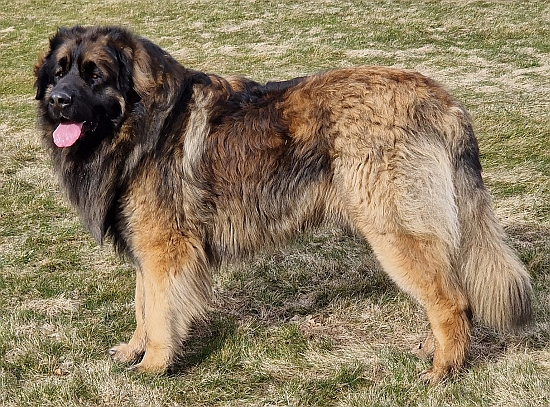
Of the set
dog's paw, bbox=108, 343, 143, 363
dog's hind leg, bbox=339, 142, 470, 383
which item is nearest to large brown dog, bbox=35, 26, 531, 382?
dog's hind leg, bbox=339, 142, 470, 383

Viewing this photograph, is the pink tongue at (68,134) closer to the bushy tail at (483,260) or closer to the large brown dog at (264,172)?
the large brown dog at (264,172)

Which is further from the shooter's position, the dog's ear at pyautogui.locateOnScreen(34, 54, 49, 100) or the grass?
the dog's ear at pyautogui.locateOnScreen(34, 54, 49, 100)

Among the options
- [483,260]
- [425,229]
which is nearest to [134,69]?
[425,229]

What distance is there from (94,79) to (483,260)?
2238 millimetres

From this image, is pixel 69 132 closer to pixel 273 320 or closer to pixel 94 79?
pixel 94 79

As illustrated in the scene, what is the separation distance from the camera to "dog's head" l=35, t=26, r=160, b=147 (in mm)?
3127

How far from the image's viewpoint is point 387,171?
3.12m

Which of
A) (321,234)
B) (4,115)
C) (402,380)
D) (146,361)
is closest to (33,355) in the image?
(146,361)

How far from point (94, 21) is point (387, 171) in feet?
55.0

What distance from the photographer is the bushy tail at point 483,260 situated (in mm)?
3174

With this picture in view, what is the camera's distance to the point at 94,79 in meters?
3.17

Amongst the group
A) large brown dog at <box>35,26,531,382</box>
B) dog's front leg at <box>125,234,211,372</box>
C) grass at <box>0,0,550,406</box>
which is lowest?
grass at <box>0,0,550,406</box>

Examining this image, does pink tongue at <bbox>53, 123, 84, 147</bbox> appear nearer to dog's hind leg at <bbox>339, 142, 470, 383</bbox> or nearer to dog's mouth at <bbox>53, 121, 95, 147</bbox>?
dog's mouth at <bbox>53, 121, 95, 147</bbox>

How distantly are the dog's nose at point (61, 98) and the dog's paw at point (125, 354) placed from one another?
1.43 meters
